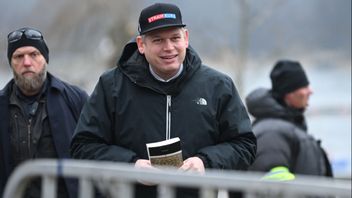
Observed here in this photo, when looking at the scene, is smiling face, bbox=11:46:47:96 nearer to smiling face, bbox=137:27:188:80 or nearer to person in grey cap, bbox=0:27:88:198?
person in grey cap, bbox=0:27:88:198

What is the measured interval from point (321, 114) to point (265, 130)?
786cm

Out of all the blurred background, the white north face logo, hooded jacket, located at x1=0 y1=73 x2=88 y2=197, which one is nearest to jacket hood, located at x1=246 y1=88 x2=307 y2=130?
hooded jacket, located at x1=0 y1=73 x2=88 y2=197

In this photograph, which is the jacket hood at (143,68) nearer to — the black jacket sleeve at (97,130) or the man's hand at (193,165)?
the black jacket sleeve at (97,130)

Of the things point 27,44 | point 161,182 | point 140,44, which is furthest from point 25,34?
point 161,182

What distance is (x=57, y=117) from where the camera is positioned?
5188 millimetres

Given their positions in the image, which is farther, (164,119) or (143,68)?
(143,68)

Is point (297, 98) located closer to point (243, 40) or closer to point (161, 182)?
point (161, 182)

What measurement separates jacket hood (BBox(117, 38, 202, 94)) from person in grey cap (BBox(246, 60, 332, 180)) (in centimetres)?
148

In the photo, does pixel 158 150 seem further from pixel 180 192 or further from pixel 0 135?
pixel 0 135

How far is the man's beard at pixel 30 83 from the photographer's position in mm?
5273

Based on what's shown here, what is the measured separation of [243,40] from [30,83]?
27.0 ft

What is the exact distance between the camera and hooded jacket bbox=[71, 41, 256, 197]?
4.23 metres

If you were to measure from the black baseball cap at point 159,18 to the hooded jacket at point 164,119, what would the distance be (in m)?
0.20

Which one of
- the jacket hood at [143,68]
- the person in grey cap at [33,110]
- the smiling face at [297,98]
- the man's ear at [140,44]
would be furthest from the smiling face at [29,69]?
the smiling face at [297,98]
